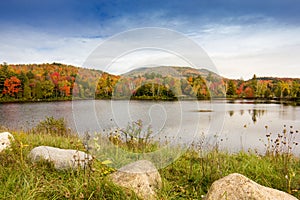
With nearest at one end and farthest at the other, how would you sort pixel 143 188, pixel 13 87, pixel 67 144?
pixel 143 188 < pixel 67 144 < pixel 13 87

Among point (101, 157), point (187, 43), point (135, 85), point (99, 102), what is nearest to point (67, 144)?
point (101, 157)

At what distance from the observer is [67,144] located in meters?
5.86

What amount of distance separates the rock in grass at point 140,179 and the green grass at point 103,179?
0.13 meters

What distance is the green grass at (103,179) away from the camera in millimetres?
2760

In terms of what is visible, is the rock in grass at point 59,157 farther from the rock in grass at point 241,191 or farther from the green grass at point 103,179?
the rock in grass at point 241,191

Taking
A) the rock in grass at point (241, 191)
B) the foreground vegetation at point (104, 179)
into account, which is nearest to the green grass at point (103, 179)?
the foreground vegetation at point (104, 179)

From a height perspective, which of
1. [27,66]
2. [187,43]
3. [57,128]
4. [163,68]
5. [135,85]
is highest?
[27,66]

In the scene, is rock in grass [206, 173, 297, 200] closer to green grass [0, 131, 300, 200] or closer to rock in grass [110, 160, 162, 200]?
green grass [0, 131, 300, 200]

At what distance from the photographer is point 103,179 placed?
9.96 feet

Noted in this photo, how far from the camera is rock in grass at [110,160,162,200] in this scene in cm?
300

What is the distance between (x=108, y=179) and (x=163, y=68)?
1770 mm

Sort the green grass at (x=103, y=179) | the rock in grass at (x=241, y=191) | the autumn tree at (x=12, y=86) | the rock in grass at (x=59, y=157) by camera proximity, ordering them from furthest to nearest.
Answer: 1. the autumn tree at (x=12, y=86)
2. the rock in grass at (x=59, y=157)
3. the green grass at (x=103, y=179)
4. the rock in grass at (x=241, y=191)

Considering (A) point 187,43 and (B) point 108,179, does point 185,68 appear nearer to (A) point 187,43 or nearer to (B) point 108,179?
(A) point 187,43

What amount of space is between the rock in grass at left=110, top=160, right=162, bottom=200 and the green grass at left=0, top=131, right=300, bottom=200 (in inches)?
5.0
